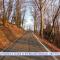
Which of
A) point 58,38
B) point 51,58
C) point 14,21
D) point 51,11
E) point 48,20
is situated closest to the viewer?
point 51,58

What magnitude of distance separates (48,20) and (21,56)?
43.7 metres

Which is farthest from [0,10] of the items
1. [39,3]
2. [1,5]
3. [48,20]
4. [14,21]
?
[14,21]

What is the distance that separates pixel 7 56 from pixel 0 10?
25259 millimetres

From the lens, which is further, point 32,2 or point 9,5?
point 32,2

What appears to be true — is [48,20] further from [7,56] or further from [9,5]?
[7,56]

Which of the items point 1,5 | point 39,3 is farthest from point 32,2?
point 1,5

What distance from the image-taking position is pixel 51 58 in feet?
53.4

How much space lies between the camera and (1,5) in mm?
40406

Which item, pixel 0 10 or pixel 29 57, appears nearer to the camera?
pixel 29 57

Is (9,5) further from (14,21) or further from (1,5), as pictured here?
(14,21)

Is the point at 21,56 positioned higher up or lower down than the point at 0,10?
lower down

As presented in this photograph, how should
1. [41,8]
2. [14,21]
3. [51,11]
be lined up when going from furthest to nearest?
1. [14,21]
2. [51,11]
3. [41,8]

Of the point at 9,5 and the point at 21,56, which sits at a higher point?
the point at 9,5

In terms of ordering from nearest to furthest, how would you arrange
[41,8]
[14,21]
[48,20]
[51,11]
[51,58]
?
[51,58]
[41,8]
[51,11]
[48,20]
[14,21]
